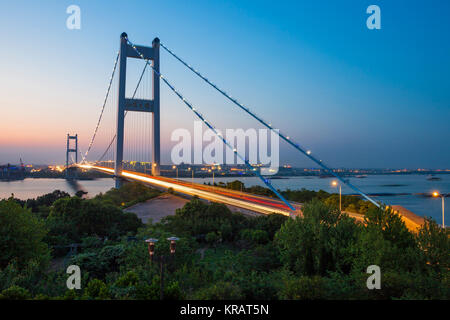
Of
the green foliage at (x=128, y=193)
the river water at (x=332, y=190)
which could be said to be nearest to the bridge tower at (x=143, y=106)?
the green foliage at (x=128, y=193)

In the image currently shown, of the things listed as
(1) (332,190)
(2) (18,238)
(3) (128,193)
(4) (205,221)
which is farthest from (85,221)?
(1) (332,190)

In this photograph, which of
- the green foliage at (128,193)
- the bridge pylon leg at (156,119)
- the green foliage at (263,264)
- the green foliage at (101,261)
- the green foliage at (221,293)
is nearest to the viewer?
the green foliage at (221,293)

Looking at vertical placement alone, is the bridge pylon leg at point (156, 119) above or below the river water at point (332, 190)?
Answer: above

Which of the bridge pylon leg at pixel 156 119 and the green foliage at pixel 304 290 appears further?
the bridge pylon leg at pixel 156 119

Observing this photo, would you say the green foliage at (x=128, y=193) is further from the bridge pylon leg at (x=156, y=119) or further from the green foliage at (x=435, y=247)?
the green foliage at (x=435, y=247)

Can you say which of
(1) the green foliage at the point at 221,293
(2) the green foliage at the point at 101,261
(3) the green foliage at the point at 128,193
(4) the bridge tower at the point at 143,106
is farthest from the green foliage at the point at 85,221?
(4) the bridge tower at the point at 143,106

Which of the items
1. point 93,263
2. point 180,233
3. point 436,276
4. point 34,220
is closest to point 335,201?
point 180,233

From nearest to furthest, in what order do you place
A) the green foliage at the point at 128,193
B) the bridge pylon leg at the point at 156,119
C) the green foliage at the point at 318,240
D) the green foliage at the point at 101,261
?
the green foliage at the point at 318,240 < the green foliage at the point at 101,261 < the green foliage at the point at 128,193 < the bridge pylon leg at the point at 156,119

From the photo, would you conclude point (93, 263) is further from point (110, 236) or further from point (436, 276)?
point (436, 276)

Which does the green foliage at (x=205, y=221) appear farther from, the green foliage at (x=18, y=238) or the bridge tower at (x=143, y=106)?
the bridge tower at (x=143, y=106)
